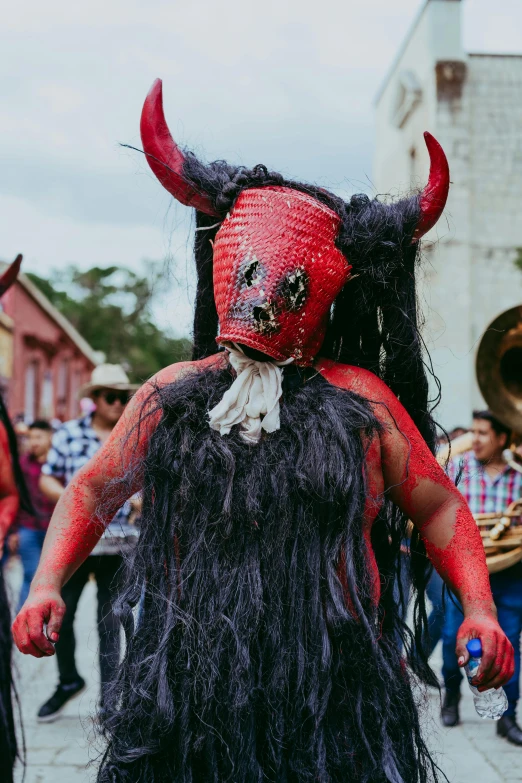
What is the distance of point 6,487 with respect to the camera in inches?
144

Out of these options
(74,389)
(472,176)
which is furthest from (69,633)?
(74,389)

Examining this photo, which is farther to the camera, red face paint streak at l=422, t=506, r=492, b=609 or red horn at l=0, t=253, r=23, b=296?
red horn at l=0, t=253, r=23, b=296

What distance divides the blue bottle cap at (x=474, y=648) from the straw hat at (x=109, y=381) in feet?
13.1

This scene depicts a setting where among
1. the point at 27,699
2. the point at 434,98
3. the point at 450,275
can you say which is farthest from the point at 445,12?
the point at 27,699

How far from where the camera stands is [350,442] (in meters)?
2.26

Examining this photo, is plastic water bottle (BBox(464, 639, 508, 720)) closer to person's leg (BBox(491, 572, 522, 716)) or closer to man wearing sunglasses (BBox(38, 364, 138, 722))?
person's leg (BBox(491, 572, 522, 716))

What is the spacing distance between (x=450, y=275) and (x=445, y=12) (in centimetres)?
509

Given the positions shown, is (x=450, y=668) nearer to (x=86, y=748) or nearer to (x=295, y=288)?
(x=86, y=748)

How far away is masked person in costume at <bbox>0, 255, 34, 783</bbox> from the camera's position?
3.31 meters

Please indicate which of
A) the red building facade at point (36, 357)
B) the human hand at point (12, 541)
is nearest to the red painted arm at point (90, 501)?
the human hand at point (12, 541)

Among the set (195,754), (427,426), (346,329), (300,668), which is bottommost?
(195,754)

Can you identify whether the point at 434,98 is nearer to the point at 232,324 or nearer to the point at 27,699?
the point at 27,699

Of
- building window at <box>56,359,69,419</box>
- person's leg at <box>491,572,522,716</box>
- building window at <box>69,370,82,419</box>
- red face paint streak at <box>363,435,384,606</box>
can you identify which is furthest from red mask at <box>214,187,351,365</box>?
building window at <box>69,370,82,419</box>

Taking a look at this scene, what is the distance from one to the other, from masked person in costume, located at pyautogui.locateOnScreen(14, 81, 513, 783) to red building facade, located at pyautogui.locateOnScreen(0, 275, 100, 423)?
55.7ft
